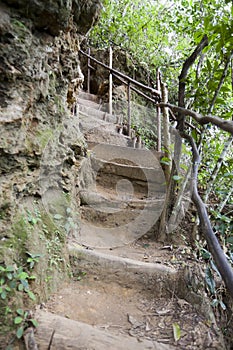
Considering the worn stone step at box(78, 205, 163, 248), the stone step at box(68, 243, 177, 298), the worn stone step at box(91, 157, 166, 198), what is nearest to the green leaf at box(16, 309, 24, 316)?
the stone step at box(68, 243, 177, 298)

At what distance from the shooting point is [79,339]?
4.00ft

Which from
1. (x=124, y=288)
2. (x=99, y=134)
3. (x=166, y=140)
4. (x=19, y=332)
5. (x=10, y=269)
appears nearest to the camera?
(x=19, y=332)

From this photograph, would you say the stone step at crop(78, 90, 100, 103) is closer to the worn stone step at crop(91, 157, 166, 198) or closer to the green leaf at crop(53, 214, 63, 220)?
the worn stone step at crop(91, 157, 166, 198)

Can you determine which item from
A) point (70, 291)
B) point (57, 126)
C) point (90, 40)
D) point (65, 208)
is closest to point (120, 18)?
point (90, 40)

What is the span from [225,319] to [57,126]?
5.90 feet

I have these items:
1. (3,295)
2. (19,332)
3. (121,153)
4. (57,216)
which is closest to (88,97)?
(121,153)

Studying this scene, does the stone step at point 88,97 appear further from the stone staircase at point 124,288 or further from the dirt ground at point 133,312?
the dirt ground at point 133,312

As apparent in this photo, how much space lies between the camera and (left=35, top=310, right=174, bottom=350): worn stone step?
121cm

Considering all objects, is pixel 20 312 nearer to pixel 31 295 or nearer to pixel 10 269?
pixel 31 295

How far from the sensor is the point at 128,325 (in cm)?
143

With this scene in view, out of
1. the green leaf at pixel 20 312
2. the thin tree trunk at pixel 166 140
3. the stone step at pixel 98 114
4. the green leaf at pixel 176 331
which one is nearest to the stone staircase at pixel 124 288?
the green leaf at pixel 176 331

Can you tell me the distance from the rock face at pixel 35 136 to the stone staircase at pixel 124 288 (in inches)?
8.1

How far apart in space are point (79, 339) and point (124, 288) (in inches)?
23.8

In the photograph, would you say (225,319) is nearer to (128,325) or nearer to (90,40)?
(128,325)
